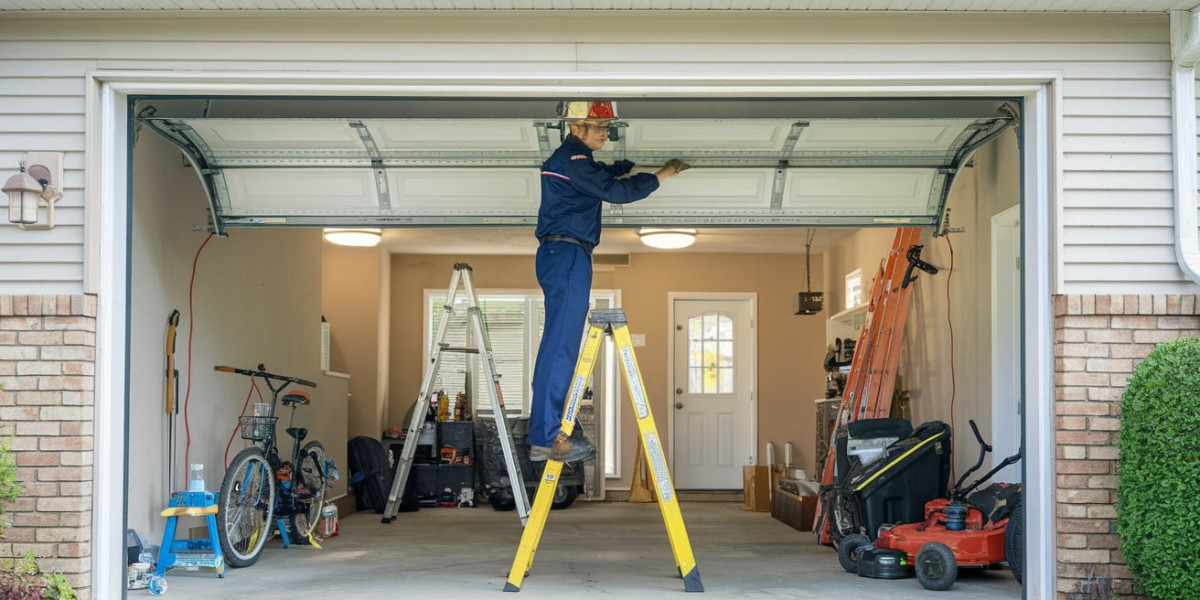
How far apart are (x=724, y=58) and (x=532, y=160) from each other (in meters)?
1.93

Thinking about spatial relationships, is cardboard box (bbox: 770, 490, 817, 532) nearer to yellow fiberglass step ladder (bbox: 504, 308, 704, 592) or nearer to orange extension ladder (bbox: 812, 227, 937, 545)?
orange extension ladder (bbox: 812, 227, 937, 545)

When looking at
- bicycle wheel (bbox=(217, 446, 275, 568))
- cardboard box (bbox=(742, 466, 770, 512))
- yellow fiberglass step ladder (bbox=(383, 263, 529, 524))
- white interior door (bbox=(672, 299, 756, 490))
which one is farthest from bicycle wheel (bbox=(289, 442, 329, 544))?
white interior door (bbox=(672, 299, 756, 490))

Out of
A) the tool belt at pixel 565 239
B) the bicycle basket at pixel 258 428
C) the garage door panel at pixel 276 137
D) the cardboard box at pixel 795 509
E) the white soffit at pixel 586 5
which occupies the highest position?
the white soffit at pixel 586 5

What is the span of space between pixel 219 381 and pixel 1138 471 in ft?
18.0

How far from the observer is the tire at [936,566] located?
5676 millimetres

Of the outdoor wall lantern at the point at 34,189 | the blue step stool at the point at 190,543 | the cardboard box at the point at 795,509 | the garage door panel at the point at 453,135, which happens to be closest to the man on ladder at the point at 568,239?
the garage door panel at the point at 453,135

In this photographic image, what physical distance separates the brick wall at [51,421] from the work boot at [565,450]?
6.52 ft

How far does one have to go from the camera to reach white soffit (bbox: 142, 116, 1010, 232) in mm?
6246

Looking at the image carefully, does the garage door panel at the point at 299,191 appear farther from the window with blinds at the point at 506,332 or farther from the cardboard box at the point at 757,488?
the window with blinds at the point at 506,332

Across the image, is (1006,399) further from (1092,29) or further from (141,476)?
(141,476)

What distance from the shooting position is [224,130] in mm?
6258

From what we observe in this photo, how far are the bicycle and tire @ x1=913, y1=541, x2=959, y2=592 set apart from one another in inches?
149

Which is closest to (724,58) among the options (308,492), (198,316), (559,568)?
(559,568)

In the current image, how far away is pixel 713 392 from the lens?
13.4 meters
